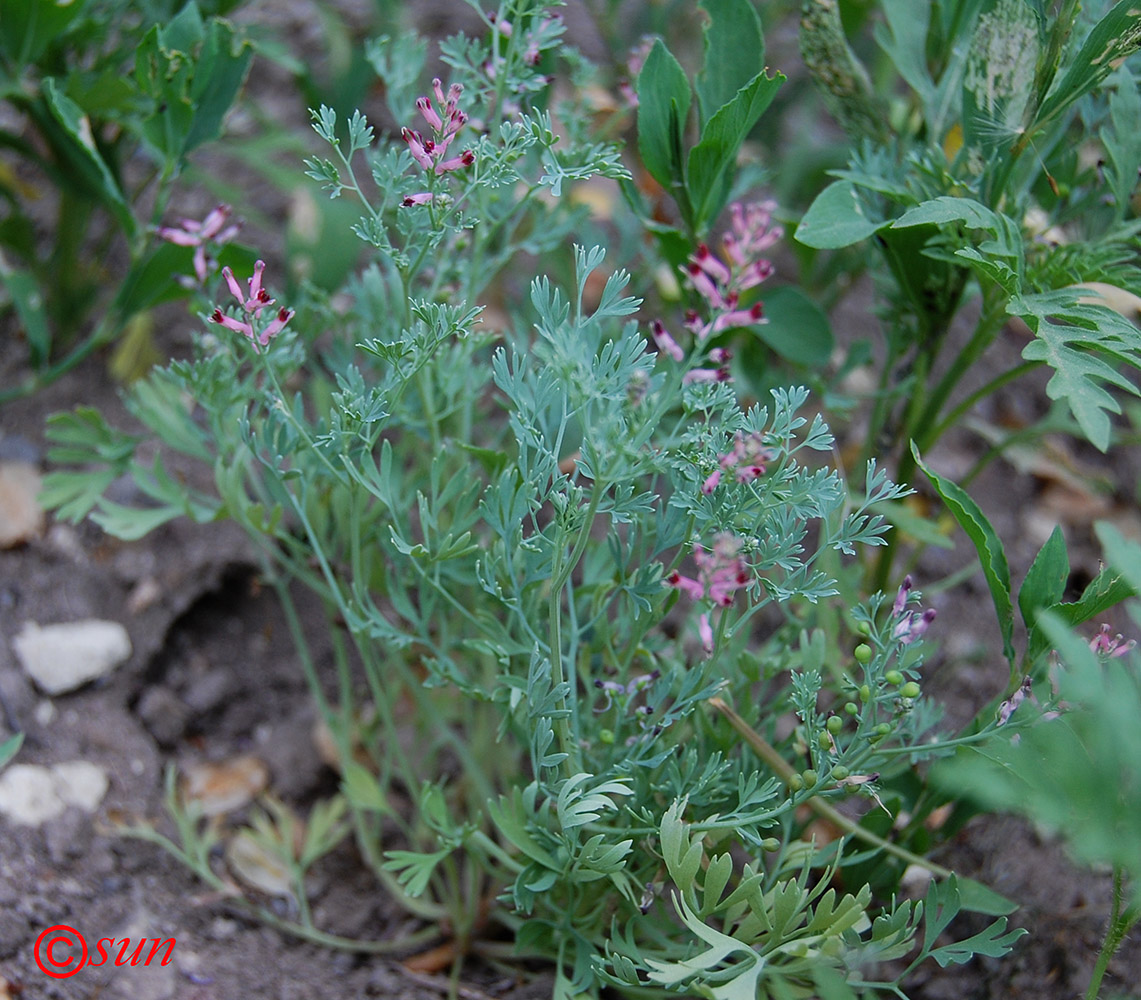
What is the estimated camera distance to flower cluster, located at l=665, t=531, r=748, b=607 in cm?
77

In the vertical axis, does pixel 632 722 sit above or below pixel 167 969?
above

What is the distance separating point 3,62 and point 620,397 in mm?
1001

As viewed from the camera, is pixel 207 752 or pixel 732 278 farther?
pixel 207 752

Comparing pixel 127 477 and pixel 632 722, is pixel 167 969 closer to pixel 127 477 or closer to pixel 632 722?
pixel 632 722

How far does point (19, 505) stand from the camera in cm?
137

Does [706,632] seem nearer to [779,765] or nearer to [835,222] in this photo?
[779,765]

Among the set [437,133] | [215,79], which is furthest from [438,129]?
[215,79]

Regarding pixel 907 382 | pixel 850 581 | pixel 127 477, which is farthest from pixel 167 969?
pixel 907 382

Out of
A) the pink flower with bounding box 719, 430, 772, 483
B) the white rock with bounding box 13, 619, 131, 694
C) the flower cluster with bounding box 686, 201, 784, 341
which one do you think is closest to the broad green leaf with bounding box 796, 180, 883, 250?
the flower cluster with bounding box 686, 201, 784, 341

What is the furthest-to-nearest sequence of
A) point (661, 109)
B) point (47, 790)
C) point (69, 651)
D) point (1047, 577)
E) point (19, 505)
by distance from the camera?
point (19, 505) → point (69, 651) → point (47, 790) → point (661, 109) → point (1047, 577)

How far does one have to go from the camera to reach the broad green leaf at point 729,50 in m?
1.02

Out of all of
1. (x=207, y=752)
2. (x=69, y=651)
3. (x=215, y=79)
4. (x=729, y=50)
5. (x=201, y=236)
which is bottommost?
(x=207, y=752)

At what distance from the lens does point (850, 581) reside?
108 cm

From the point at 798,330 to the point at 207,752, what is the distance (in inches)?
36.8
